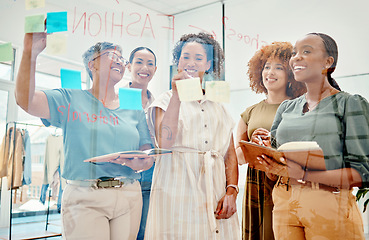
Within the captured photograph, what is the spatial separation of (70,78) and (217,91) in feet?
2.15

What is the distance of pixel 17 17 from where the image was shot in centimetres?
137

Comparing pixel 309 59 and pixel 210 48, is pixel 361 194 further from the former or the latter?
pixel 210 48

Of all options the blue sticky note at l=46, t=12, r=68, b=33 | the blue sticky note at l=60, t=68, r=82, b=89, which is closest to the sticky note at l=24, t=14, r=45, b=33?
the blue sticky note at l=46, t=12, r=68, b=33

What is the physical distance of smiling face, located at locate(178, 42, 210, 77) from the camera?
1526 mm

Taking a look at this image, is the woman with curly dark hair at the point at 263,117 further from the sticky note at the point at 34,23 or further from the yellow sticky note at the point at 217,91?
the sticky note at the point at 34,23

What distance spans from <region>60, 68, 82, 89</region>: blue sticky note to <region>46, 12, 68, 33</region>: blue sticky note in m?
0.16

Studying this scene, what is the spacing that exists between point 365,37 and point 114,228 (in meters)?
1.27

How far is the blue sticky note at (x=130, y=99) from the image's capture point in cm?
136

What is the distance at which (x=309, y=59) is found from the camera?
1.48 metres

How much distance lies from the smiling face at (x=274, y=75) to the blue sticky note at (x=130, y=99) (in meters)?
0.61

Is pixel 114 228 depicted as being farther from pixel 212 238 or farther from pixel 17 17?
pixel 17 17

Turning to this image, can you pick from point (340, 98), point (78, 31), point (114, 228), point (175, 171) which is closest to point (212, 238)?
point (175, 171)

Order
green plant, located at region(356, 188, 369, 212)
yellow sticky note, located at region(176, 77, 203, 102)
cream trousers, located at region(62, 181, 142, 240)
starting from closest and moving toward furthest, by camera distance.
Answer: cream trousers, located at region(62, 181, 142, 240), green plant, located at region(356, 188, 369, 212), yellow sticky note, located at region(176, 77, 203, 102)

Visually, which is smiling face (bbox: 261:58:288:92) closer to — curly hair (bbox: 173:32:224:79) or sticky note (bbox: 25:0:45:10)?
curly hair (bbox: 173:32:224:79)
